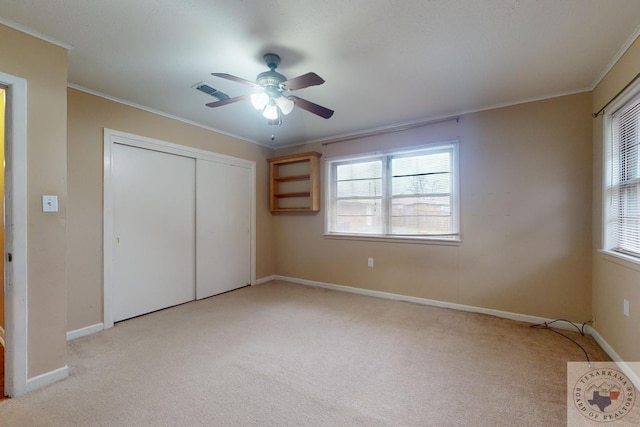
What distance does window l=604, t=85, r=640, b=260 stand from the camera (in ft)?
6.64

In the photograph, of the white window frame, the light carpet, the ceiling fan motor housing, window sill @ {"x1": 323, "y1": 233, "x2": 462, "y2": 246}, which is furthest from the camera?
window sill @ {"x1": 323, "y1": 233, "x2": 462, "y2": 246}

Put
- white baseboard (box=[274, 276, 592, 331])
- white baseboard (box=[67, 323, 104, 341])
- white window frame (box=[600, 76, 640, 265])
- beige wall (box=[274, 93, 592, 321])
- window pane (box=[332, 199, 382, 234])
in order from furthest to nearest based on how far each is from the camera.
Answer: window pane (box=[332, 199, 382, 234]) < white baseboard (box=[274, 276, 592, 331]) < beige wall (box=[274, 93, 592, 321]) < white baseboard (box=[67, 323, 104, 341]) < white window frame (box=[600, 76, 640, 265])

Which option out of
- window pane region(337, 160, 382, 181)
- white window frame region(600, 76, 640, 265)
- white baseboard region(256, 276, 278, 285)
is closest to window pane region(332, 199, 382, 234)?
window pane region(337, 160, 382, 181)

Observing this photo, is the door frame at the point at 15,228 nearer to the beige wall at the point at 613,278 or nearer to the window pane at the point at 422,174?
the window pane at the point at 422,174

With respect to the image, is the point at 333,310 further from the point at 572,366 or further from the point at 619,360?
the point at 619,360

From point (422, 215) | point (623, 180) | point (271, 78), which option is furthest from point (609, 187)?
point (271, 78)

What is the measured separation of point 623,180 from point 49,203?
430 centimetres

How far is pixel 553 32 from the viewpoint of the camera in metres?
1.80

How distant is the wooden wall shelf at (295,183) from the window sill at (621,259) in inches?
125

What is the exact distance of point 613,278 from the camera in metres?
2.19

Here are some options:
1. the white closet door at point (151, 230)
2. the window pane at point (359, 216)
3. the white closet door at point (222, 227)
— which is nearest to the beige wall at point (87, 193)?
the white closet door at point (151, 230)

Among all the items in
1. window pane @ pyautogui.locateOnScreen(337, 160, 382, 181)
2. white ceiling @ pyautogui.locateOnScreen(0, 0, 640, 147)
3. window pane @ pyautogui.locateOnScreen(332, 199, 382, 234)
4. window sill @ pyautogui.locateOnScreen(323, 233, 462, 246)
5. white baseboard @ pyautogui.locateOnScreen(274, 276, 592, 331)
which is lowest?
white baseboard @ pyautogui.locateOnScreen(274, 276, 592, 331)

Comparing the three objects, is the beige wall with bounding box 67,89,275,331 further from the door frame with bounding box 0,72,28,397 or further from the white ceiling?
the door frame with bounding box 0,72,28,397

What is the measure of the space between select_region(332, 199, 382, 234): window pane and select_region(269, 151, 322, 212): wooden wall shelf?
1.31 ft
